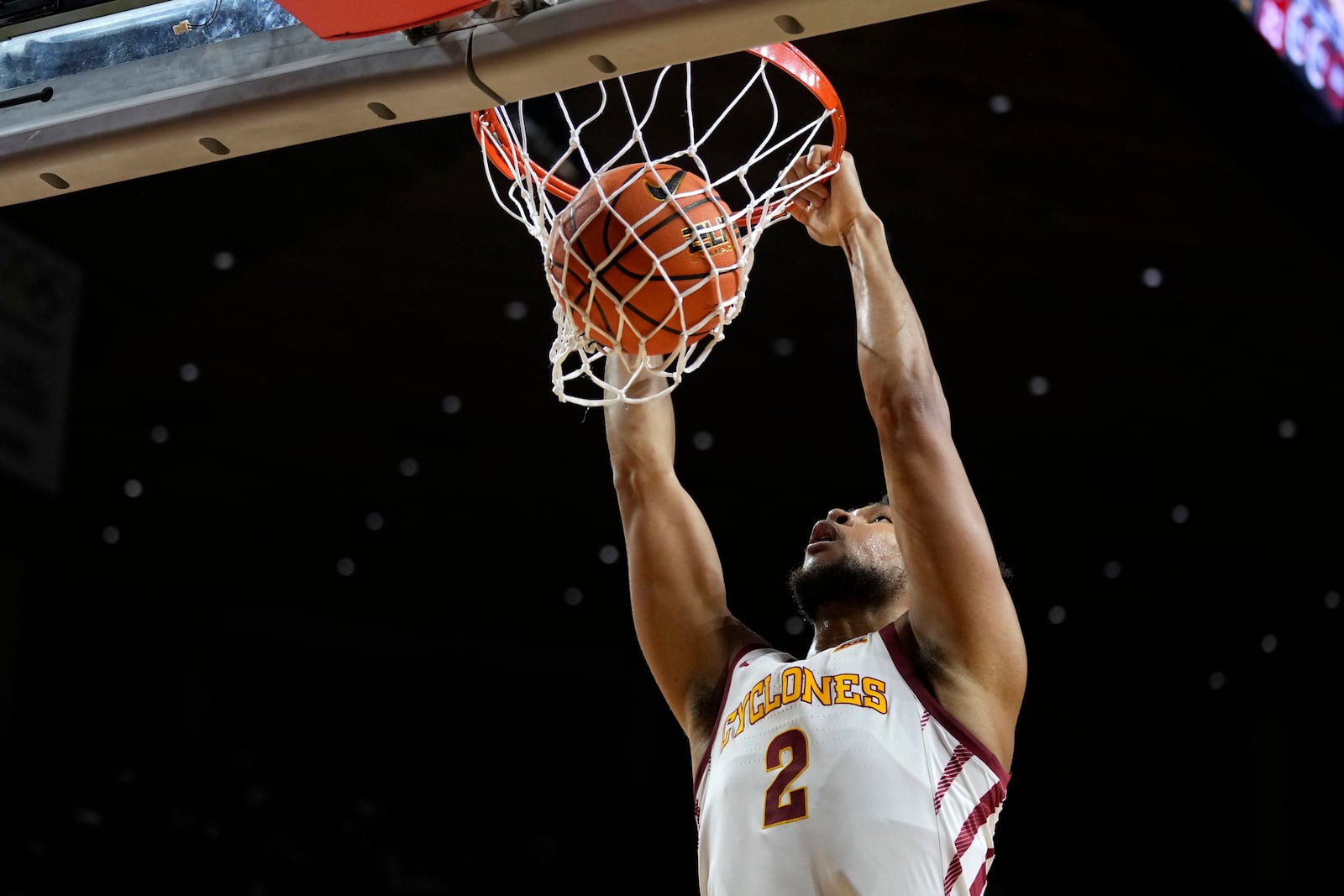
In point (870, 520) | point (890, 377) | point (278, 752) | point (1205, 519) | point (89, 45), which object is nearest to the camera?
point (89, 45)

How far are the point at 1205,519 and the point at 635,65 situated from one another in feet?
18.9

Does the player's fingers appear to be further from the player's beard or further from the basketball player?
the player's beard

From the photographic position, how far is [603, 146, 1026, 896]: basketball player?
233cm

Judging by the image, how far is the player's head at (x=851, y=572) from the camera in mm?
2828

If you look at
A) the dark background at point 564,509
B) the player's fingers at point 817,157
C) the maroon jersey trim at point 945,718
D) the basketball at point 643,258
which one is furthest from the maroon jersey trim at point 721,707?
the dark background at point 564,509

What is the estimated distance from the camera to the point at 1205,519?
7.12 m

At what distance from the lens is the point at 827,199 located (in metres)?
2.72

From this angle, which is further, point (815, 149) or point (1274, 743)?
point (1274, 743)

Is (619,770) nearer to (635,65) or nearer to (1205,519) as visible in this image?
(1205,519)

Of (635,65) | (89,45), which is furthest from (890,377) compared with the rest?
(89,45)

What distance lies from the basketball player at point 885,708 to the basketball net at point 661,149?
18cm

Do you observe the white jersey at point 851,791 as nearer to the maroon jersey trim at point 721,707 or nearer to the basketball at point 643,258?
the maroon jersey trim at point 721,707

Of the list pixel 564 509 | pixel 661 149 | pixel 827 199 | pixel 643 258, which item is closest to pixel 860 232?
pixel 827 199

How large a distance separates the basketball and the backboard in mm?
341
